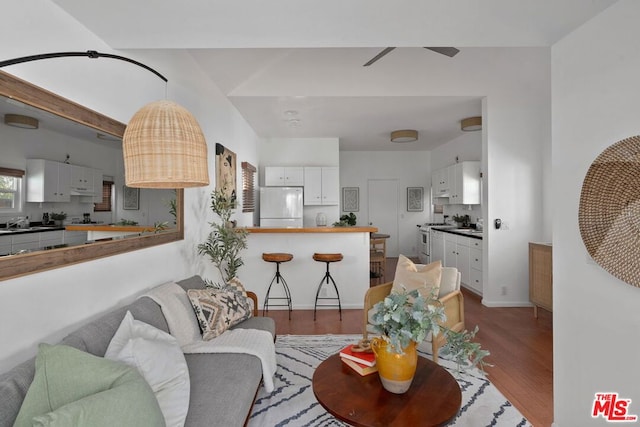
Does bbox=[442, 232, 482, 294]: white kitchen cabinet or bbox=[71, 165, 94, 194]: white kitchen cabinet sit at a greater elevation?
bbox=[71, 165, 94, 194]: white kitchen cabinet

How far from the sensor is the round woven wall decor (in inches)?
57.9

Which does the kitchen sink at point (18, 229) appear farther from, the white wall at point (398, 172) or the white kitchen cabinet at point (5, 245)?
the white wall at point (398, 172)

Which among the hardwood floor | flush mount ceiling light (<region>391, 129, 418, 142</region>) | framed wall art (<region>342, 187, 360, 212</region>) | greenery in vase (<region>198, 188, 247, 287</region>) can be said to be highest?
flush mount ceiling light (<region>391, 129, 418, 142</region>)

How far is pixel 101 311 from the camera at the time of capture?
186 cm

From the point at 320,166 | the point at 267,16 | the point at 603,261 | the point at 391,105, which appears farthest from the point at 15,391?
the point at 320,166

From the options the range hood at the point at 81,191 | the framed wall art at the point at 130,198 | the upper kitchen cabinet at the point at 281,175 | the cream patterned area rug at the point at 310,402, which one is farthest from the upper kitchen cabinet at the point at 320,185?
the range hood at the point at 81,191

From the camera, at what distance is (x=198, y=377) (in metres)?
1.69

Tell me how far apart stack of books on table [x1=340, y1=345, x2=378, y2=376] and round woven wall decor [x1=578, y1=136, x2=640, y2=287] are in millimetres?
1274

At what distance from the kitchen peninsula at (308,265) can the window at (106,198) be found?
7.59 feet

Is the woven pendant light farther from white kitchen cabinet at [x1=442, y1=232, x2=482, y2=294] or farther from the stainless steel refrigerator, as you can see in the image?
the stainless steel refrigerator

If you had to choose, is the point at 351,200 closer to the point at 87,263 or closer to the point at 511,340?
the point at 511,340
